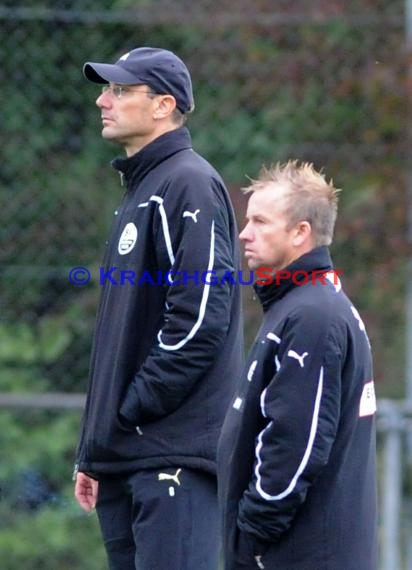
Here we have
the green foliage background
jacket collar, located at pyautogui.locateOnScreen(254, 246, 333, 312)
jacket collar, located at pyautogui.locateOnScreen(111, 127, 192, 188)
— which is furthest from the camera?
the green foliage background

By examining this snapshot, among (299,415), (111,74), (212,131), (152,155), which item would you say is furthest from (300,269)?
(212,131)

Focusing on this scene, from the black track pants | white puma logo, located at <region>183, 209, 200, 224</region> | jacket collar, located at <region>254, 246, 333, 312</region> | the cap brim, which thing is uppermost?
the cap brim

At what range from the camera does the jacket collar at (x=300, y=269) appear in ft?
10.7

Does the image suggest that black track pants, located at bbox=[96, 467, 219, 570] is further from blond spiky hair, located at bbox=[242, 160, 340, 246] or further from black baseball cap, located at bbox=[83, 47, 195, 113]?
black baseball cap, located at bbox=[83, 47, 195, 113]

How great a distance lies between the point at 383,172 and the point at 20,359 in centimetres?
195

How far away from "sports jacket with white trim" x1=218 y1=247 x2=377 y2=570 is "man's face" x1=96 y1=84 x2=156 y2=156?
0.78 m

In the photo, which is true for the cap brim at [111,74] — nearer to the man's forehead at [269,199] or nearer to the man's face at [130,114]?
the man's face at [130,114]

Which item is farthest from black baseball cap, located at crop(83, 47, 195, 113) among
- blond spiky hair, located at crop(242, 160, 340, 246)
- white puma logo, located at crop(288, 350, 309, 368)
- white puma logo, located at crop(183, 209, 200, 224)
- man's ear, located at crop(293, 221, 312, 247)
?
white puma logo, located at crop(288, 350, 309, 368)

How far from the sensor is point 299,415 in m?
3.11

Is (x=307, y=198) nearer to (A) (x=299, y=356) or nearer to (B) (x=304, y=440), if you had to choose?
(A) (x=299, y=356)

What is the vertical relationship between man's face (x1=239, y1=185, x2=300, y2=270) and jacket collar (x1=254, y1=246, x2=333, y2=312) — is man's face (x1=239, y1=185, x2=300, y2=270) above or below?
above

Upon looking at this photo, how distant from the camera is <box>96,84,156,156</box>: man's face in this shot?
3.82 meters

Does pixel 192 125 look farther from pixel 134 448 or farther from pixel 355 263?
pixel 134 448

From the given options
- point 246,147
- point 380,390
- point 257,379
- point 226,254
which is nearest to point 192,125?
point 246,147
